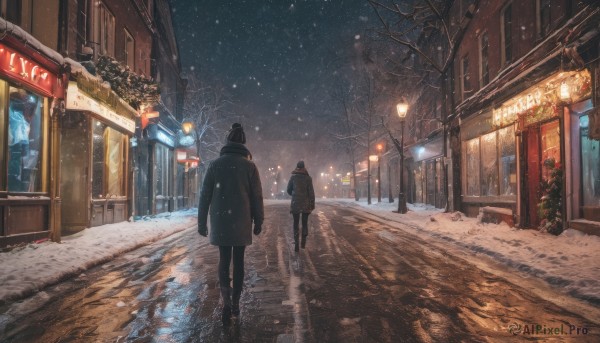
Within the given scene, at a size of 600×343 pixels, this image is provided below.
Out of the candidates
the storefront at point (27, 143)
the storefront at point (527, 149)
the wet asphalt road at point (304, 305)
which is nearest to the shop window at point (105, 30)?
the storefront at point (27, 143)

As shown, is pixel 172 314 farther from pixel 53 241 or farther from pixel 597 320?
pixel 53 241

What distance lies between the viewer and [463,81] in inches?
789

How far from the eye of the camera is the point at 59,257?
328 inches

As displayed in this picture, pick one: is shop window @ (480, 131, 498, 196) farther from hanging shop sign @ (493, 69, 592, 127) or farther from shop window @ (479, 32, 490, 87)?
shop window @ (479, 32, 490, 87)

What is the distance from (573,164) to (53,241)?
1317 cm

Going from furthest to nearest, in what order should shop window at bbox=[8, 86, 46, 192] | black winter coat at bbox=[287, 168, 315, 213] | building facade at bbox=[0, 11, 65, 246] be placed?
shop window at bbox=[8, 86, 46, 192] < black winter coat at bbox=[287, 168, 315, 213] < building facade at bbox=[0, 11, 65, 246]

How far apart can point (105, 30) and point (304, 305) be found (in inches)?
565

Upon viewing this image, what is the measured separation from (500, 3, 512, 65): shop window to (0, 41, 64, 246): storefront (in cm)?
1417

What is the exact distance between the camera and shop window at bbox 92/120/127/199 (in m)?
14.8

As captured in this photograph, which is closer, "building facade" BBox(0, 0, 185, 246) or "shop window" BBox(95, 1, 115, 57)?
"building facade" BBox(0, 0, 185, 246)

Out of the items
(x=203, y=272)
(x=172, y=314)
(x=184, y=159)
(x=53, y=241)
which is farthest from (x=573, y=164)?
(x=184, y=159)

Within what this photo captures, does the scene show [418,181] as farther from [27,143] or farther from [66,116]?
[27,143]

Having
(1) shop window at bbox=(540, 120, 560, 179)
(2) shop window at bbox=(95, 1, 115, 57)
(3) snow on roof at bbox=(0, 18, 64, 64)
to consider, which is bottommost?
(1) shop window at bbox=(540, 120, 560, 179)

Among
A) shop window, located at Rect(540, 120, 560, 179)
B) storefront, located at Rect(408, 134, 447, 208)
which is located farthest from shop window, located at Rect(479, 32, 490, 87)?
storefront, located at Rect(408, 134, 447, 208)
